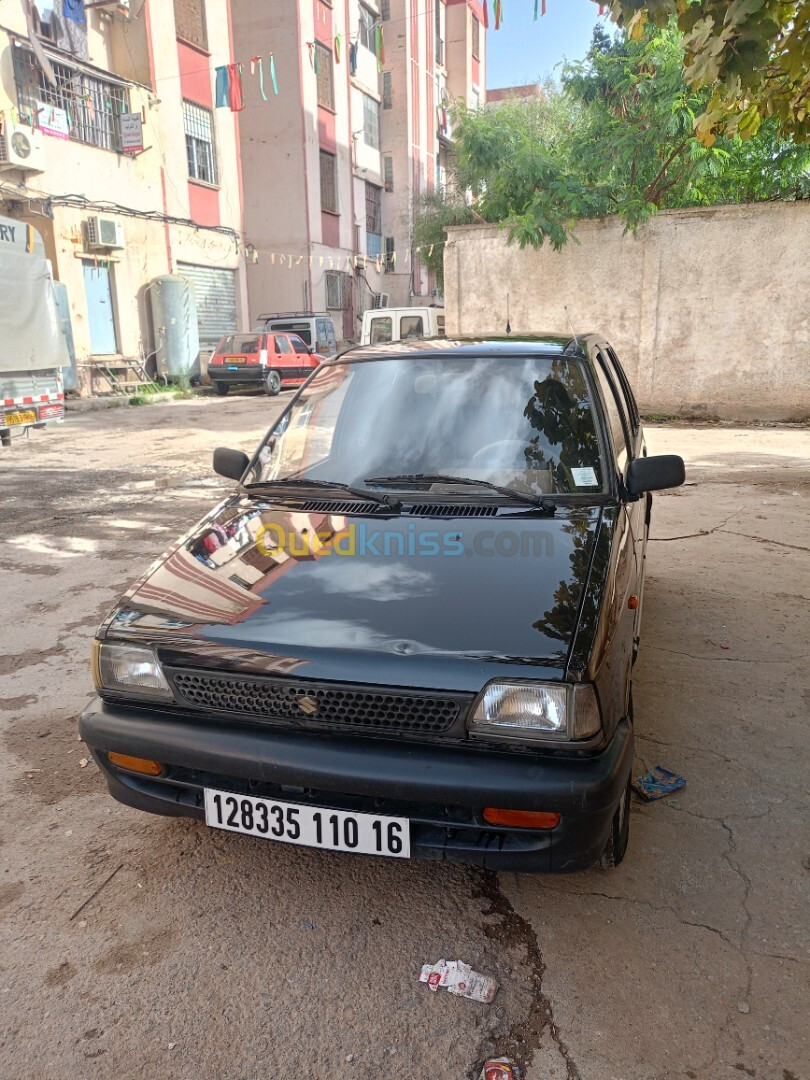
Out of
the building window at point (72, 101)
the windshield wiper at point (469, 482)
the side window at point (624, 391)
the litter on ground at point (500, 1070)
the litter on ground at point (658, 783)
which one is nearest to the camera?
the litter on ground at point (500, 1070)

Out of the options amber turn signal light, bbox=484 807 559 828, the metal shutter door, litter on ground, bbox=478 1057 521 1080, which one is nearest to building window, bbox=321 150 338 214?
the metal shutter door

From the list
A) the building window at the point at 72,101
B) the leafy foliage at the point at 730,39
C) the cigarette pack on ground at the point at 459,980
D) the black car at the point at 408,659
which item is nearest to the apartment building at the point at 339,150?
the building window at the point at 72,101

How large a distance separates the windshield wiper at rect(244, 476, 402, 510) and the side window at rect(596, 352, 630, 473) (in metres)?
0.95

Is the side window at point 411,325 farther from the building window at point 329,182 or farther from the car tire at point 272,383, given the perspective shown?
the building window at point 329,182

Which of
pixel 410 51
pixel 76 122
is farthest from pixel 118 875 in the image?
pixel 410 51

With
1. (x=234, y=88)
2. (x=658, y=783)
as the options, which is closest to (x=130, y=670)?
(x=658, y=783)

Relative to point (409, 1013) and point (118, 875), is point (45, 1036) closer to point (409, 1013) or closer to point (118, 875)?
point (118, 875)

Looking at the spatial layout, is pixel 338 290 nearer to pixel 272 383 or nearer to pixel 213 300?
pixel 213 300

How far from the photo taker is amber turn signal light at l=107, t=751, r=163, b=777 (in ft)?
7.85

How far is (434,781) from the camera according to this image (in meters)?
2.06

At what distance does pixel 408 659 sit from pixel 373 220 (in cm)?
3605

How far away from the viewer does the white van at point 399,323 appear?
54.8ft

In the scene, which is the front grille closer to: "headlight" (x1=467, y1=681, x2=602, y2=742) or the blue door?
"headlight" (x1=467, y1=681, x2=602, y2=742)

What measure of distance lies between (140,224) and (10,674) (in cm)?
1871
